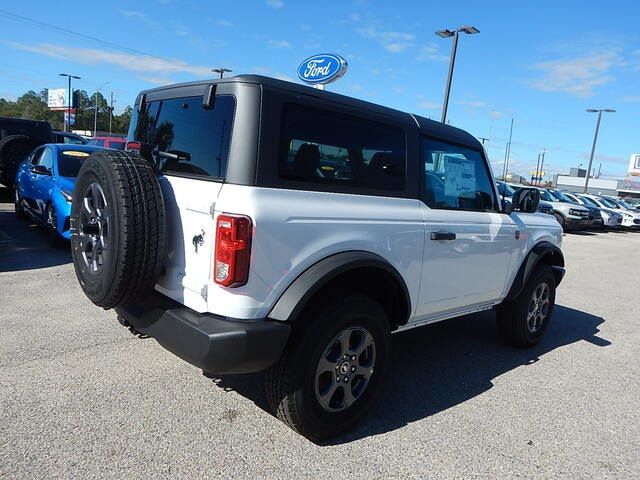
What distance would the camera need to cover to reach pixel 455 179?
3.83 m

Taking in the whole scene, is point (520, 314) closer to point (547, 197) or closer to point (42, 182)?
point (42, 182)

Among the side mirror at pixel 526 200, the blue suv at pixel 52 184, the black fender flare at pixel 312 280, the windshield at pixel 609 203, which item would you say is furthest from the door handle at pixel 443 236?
the windshield at pixel 609 203

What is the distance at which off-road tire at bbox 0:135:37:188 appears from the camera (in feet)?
36.2

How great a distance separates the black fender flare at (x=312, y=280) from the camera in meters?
2.57

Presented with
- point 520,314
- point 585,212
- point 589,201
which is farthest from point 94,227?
point 589,201

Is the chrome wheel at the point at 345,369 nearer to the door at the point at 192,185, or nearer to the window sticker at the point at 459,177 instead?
the door at the point at 192,185

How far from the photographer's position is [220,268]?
2.48 meters

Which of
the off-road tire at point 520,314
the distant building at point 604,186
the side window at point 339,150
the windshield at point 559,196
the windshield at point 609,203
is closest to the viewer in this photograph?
the side window at point 339,150

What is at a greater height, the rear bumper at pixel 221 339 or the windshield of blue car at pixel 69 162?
the windshield of blue car at pixel 69 162

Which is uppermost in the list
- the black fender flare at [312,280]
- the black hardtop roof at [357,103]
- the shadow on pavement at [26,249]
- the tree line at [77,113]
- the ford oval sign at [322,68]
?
the tree line at [77,113]

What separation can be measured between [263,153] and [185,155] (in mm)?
623

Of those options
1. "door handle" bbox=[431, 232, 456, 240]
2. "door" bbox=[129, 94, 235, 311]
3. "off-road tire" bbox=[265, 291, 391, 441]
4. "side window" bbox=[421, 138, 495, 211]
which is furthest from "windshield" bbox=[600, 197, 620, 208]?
"door" bbox=[129, 94, 235, 311]

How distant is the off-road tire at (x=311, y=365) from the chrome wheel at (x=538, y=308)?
2497 mm

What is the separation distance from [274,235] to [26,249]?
6.24 metres
